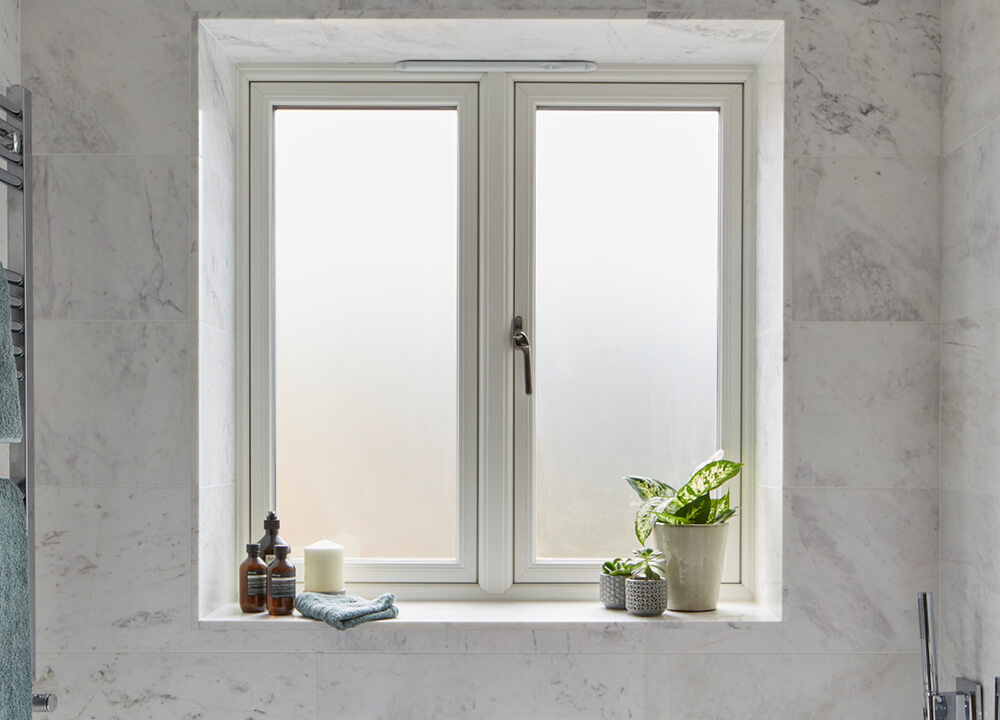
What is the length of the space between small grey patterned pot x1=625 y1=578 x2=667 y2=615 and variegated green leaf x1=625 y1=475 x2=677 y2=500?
159 mm

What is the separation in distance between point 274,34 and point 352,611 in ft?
3.47

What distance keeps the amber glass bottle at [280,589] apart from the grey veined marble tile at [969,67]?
140 cm

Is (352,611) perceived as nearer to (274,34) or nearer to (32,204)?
(32,204)

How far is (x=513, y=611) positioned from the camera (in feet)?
6.15

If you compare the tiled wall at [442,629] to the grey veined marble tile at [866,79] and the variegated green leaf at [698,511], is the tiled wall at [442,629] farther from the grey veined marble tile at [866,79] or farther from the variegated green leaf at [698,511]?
the variegated green leaf at [698,511]

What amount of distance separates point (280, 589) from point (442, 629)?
31 cm

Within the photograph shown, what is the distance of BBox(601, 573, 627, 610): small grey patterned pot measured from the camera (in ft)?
6.09

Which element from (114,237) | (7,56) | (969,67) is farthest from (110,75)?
(969,67)

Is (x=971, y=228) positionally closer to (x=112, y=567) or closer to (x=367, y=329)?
(x=367, y=329)

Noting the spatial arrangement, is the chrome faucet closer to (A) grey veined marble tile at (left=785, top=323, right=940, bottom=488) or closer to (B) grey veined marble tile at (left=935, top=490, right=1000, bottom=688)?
(B) grey veined marble tile at (left=935, top=490, right=1000, bottom=688)

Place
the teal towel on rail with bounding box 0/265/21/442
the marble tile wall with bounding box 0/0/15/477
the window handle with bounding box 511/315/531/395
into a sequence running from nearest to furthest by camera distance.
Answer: the teal towel on rail with bounding box 0/265/21/442, the marble tile wall with bounding box 0/0/15/477, the window handle with bounding box 511/315/531/395

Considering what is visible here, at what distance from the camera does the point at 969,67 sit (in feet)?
5.40

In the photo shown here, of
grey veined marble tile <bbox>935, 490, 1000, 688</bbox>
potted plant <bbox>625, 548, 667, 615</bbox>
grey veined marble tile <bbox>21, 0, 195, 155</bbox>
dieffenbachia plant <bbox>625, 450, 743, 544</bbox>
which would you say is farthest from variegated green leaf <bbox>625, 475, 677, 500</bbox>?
grey veined marble tile <bbox>21, 0, 195, 155</bbox>

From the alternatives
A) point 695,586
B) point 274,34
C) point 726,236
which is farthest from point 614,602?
point 274,34
